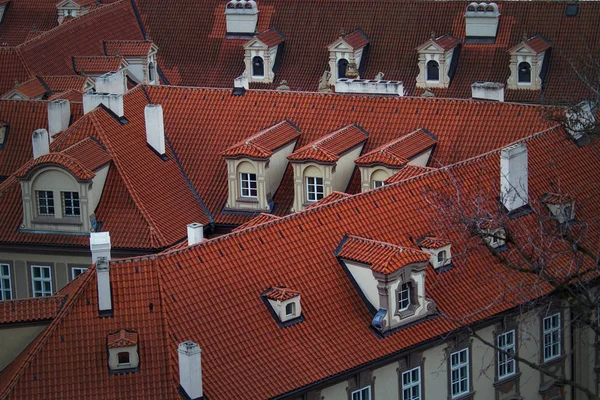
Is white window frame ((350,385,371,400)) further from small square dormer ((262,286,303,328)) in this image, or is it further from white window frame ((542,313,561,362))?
white window frame ((542,313,561,362))

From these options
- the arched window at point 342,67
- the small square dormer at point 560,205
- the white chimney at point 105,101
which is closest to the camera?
the small square dormer at point 560,205

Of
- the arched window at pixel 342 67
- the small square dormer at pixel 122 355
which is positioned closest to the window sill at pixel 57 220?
the small square dormer at pixel 122 355

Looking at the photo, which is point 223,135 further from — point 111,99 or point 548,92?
point 548,92

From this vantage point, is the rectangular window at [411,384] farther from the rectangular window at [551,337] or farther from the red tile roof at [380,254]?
the rectangular window at [551,337]

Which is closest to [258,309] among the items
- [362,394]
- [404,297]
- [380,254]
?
[362,394]

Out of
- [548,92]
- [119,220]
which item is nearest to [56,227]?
[119,220]

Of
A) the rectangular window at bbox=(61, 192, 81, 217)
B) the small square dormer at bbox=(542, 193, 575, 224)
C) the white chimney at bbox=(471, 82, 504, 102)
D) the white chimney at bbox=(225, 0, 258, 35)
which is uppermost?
the white chimney at bbox=(225, 0, 258, 35)

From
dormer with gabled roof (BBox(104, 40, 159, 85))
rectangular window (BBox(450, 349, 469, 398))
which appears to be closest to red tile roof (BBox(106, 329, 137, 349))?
rectangular window (BBox(450, 349, 469, 398))
